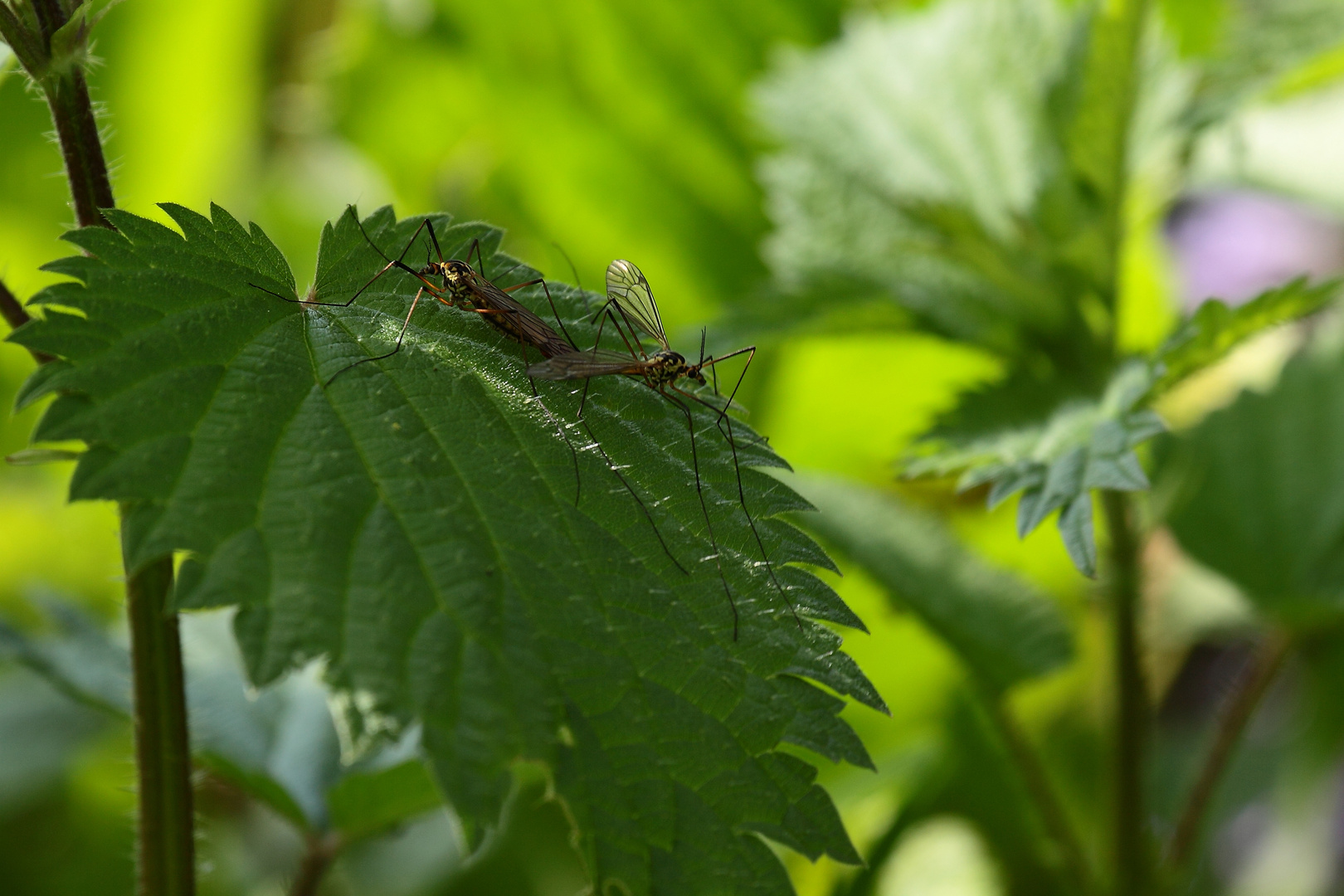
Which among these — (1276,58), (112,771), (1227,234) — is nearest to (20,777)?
(112,771)

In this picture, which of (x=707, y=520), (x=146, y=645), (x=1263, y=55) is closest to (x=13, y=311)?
(x=146, y=645)

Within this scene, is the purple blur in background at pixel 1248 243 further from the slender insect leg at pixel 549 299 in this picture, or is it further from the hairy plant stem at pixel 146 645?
the hairy plant stem at pixel 146 645

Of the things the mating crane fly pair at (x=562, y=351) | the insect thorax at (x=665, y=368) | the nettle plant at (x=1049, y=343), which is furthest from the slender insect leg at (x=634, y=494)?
the nettle plant at (x=1049, y=343)

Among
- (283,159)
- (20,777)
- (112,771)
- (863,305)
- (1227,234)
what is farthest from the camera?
(283,159)

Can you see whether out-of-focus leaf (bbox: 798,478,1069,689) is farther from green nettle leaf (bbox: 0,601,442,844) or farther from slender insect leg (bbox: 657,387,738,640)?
green nettle leaf (bbox: 0,601,442,844)

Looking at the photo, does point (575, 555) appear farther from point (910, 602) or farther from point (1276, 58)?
point (1276, 58)

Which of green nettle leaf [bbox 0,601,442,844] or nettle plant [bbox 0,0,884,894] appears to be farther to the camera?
green nettle leaf [bbox 0,601,442,844]

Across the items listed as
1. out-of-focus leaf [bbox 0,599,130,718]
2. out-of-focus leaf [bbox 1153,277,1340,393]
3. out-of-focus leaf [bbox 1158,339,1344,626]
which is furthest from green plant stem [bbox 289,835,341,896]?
out-of-focus leaf [bbox 1158,339,1344,626]
